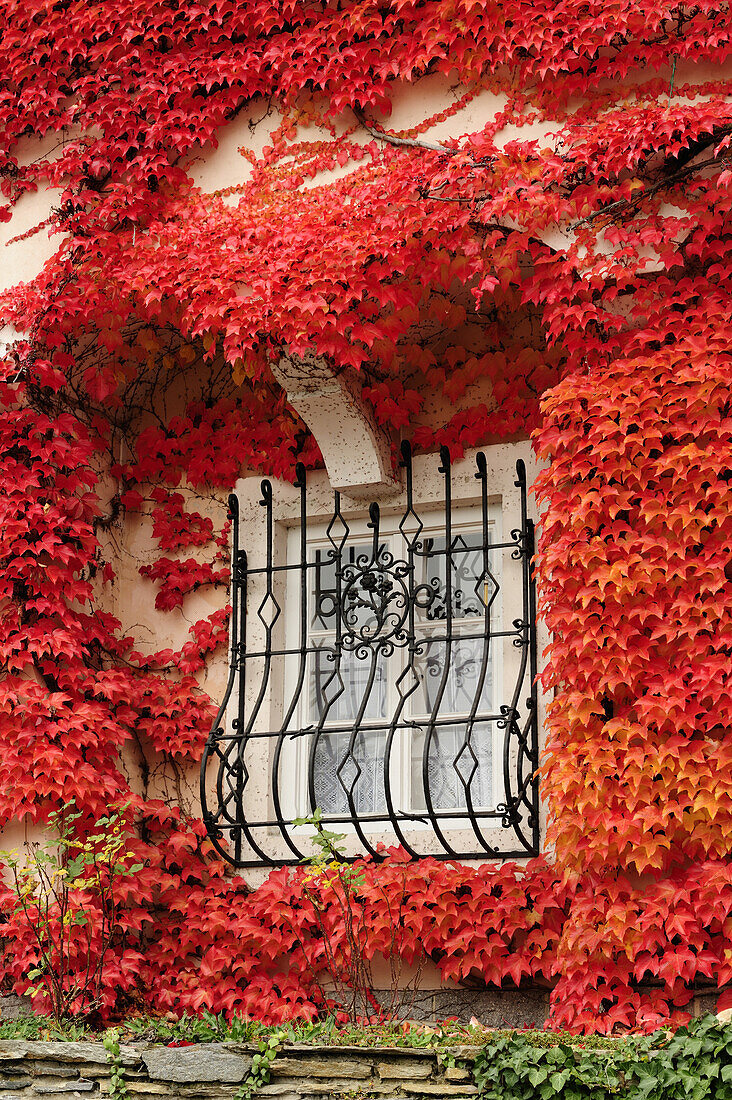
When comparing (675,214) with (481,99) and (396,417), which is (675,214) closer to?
(481,99)

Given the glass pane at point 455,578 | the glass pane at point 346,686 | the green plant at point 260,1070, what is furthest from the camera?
the glass pane at point 346,686

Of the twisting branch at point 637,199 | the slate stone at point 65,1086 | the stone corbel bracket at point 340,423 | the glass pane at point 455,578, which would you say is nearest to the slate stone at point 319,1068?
the slate stone at point 65,1086

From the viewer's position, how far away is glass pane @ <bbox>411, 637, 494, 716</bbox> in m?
5.44

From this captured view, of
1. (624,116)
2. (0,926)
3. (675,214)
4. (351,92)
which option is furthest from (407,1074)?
(351,92)

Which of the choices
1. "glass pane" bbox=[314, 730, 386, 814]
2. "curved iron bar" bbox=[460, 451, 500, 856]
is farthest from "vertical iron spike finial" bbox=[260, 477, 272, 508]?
"glass pane" bbox=[314, 730, 386, 814]

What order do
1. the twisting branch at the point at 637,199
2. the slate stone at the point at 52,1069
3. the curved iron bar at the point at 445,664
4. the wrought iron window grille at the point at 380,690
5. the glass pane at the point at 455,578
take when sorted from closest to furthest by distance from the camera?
the slate stone at the point at 52,1069
the twisting branch at the point at 637,199
the curved iron bar at the point at 445,664
the wrought iron window grille at the point at 380,690
the glass pane at the point at 455,578

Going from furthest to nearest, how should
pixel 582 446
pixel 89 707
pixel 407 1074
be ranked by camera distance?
pixel 89 707
pixel 582 446
pixel 407 1074

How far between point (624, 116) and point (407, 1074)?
3.50m

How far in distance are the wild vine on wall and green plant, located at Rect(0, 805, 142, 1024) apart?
114 millimetres

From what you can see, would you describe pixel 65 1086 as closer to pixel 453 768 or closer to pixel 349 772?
pixel 349 772

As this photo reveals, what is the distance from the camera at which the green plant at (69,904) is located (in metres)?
4.94

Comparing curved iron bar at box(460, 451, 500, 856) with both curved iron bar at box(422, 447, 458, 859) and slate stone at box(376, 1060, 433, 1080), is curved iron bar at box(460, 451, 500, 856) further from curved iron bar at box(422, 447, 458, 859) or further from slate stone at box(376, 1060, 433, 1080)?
slate stone at box(376, 1060, 433, 1080)

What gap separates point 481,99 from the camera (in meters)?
5.07

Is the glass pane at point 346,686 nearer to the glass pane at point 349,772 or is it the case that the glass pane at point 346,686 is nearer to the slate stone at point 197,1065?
the glass pane at point 349,772
